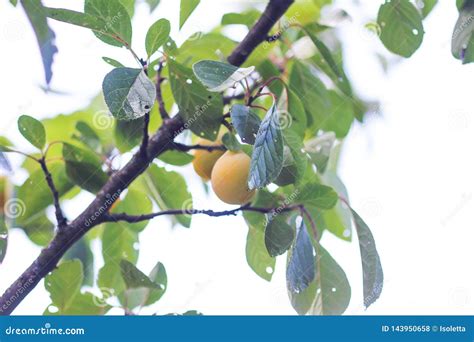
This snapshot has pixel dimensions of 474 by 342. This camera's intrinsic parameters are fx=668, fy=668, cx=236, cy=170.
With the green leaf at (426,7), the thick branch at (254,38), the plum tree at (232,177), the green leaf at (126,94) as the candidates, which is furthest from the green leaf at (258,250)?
the green leaf at (426,7)

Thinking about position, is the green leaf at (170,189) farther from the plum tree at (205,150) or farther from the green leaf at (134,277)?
the green leaf at (134,277)

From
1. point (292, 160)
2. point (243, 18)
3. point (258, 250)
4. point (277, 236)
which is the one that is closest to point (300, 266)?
point (277, 236)

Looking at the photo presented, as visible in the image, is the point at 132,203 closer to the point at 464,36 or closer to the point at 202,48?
the point at 202,48

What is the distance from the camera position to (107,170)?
4.50 ft

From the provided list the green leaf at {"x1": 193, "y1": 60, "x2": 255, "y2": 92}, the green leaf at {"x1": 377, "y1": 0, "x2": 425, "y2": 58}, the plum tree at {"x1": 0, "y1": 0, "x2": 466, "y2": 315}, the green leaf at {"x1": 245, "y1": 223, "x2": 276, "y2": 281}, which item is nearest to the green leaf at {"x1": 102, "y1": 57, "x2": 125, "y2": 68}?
the plum tree at {"x1": 0, "y1": 0, "x2": 466, "y2": 315}

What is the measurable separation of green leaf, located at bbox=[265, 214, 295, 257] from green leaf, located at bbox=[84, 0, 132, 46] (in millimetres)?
383

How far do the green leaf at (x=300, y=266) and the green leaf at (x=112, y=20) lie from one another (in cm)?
44

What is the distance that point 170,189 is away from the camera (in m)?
1.42

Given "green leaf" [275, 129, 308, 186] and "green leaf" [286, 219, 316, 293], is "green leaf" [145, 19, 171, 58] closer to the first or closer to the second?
"green leaf" [275, 129, 308, 186]

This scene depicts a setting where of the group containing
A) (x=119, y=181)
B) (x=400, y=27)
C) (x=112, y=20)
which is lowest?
(x=119, y=181)

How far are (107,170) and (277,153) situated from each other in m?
0.52

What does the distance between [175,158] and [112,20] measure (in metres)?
0.37

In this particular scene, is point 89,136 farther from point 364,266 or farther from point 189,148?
point 364,266

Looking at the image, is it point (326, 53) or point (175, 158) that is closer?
point (326, 53)
